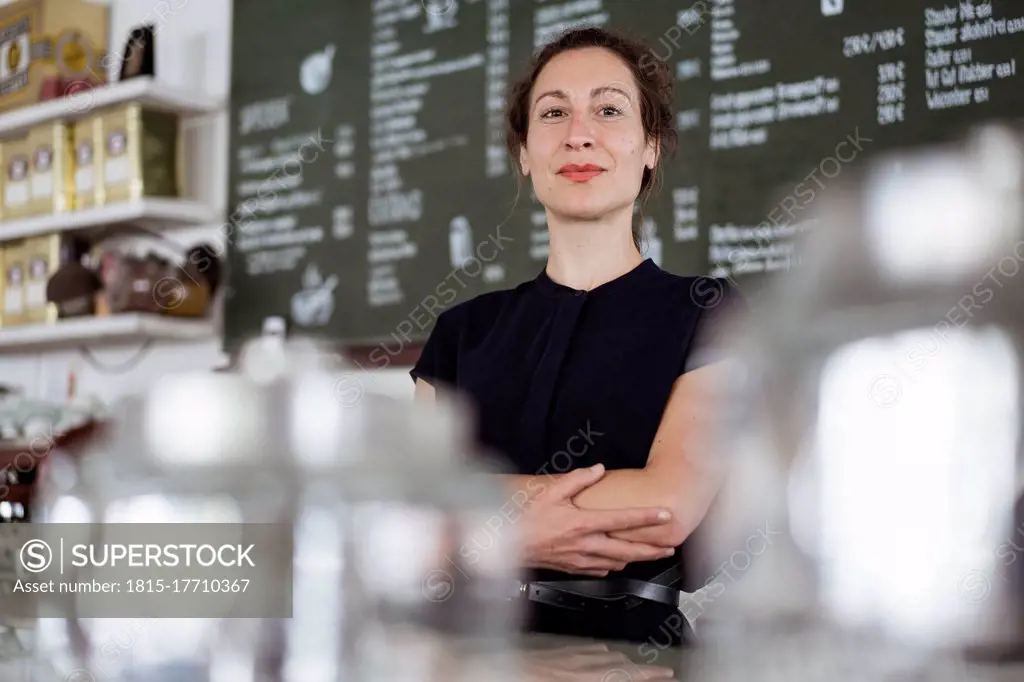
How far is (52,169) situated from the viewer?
2.35 m

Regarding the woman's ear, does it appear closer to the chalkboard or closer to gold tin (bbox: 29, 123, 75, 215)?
the chalkboard

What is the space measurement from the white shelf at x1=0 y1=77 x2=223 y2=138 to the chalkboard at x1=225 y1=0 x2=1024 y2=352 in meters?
0.10

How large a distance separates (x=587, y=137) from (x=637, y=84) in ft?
0.31

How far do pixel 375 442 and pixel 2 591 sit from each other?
0.37m

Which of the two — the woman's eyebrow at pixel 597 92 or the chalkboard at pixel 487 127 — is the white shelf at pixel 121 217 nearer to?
the chalkboard at pixel 487 127

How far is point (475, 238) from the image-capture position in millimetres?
1859

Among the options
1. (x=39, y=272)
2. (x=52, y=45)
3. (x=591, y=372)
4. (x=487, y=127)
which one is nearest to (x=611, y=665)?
(x=591, y=372)

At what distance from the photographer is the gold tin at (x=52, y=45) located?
7.85 feet

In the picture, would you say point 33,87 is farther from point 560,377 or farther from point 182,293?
point 560,377

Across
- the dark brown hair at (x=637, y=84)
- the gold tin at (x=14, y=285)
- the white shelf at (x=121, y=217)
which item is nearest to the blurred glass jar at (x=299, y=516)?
Answer: the dark brown hair at (x=637, y=84)

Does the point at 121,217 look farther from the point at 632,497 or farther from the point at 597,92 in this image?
the point at 632,497

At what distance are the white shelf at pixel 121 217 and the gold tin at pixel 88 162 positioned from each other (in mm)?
34

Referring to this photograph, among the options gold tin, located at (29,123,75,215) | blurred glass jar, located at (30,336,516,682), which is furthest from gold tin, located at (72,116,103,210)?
blurred glass jar, located at (30,336,516,682)

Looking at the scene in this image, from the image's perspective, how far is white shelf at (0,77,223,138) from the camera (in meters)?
2.15
